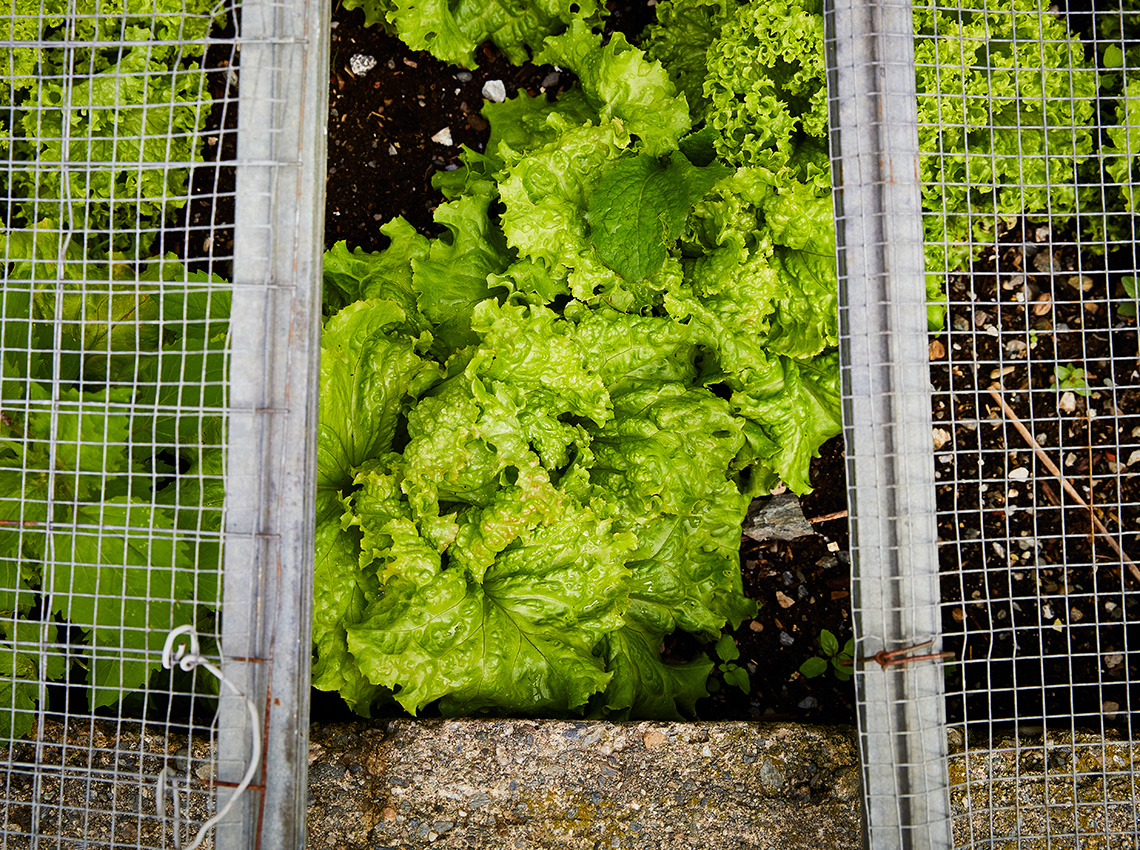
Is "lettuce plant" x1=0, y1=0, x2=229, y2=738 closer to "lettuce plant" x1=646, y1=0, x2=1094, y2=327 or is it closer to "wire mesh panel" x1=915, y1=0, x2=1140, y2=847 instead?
"lettuce plant" x1=646, y1=0, x2=1094, y2=327

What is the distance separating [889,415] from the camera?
60.8 inches

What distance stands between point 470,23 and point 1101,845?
2.78 meters

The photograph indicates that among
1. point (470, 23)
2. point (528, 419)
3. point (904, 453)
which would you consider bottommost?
point (904, 453)

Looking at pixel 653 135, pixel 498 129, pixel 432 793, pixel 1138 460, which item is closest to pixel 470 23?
pixel 498 129

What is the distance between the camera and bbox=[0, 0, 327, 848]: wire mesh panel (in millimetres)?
1463

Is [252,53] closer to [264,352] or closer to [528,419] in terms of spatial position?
[264,352]

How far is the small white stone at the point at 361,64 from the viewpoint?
265 cm

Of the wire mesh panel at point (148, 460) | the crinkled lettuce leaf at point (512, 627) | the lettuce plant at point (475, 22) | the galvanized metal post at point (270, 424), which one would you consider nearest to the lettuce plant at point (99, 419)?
the wire mesh panel at point (148, 460)

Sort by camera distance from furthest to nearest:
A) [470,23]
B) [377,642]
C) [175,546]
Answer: [470,23] → [377,642] → [175,546]

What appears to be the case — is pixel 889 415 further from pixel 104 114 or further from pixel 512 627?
pixel 104 114

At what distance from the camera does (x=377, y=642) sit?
1.92m

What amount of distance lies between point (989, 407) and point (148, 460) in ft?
8.02

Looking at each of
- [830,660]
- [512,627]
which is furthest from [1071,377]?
[512,627]

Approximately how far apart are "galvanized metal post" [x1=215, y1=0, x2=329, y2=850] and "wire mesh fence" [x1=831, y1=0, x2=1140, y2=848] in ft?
3.39
